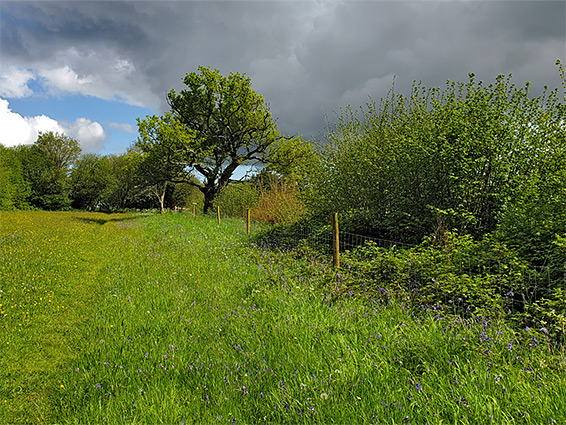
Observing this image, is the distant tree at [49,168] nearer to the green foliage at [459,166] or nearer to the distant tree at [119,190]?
the distant tree at [119,190]

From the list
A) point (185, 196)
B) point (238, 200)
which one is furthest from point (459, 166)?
point (185, 196)

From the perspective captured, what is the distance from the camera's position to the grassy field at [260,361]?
2.55m

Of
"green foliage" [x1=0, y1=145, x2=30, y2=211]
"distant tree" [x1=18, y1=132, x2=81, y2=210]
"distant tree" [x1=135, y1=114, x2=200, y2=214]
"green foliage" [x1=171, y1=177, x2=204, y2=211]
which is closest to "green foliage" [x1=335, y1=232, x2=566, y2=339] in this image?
"distant tree" [x1=135, y1=114, x2=200, y2=214]

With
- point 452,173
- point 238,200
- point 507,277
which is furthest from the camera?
point 238,200

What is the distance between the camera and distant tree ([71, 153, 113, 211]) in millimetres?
60938

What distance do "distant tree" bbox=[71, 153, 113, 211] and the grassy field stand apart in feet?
206

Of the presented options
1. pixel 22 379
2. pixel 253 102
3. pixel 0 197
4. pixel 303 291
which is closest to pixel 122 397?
pixel 22 379

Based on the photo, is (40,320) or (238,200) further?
(238,200)

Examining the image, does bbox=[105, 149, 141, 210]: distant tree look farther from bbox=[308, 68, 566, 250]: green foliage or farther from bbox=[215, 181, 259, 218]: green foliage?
bbox=[308, 68, 566, 250]: green foliage

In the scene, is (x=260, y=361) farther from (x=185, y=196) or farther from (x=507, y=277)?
(x=185, y=196)

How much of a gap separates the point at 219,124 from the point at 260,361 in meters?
32.3

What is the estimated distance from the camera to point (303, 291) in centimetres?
539

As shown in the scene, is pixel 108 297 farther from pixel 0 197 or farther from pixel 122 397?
pixel 0 197

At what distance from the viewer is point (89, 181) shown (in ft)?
201
